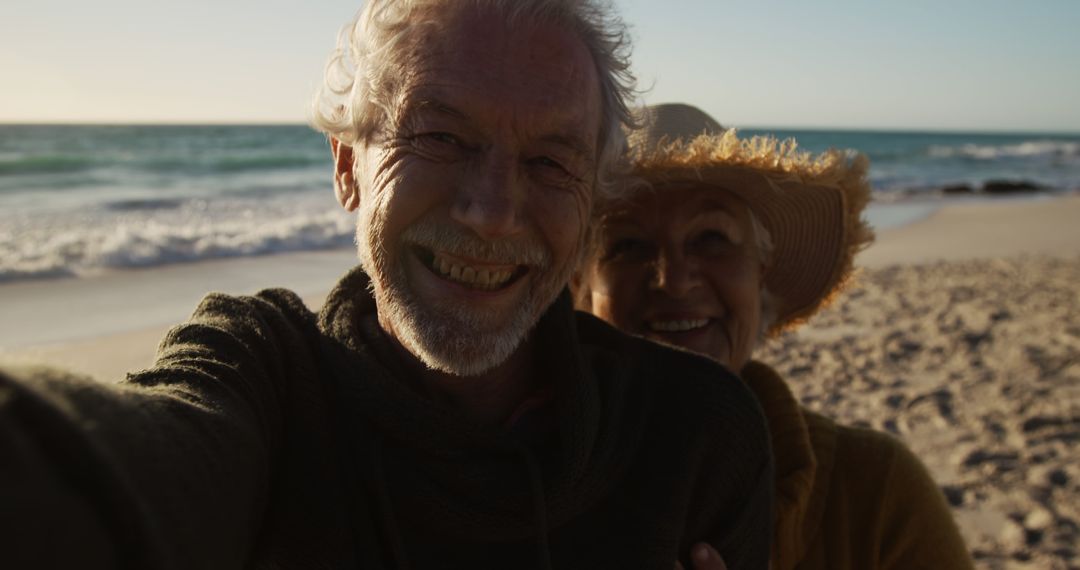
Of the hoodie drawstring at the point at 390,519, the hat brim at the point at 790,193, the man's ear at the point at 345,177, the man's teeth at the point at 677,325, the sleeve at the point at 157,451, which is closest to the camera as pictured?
the sleeve at the point at 157,451

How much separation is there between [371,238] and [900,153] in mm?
41527

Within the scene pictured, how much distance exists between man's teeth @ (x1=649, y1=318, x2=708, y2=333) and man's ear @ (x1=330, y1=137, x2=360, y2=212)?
99cm

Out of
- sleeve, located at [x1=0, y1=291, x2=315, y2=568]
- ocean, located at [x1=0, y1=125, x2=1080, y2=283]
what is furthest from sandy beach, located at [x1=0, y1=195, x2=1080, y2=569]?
sleeve, located at [x1=0, y1=291, x2=315, y2=568]

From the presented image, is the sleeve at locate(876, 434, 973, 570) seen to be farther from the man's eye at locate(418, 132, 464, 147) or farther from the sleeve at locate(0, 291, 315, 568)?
the sleeve at locate(0, 291, 315, 568)

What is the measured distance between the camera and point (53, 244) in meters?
9.82

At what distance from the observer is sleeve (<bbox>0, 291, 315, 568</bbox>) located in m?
0.70

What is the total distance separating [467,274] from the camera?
1694 mm

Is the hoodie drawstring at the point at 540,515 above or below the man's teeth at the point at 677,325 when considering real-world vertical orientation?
below

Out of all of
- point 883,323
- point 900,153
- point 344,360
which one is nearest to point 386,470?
point 344,360

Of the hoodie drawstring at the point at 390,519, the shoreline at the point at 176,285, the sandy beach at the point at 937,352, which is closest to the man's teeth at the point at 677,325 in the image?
the hoodie drawstring at the point at 390,519

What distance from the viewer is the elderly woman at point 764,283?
2158 millimetres

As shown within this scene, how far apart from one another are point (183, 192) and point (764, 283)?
1856 cm

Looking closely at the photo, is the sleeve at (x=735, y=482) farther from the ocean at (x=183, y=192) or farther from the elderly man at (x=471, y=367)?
the ocean at (x=183, y=192)

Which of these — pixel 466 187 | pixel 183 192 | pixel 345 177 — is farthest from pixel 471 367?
pixel 183 192
